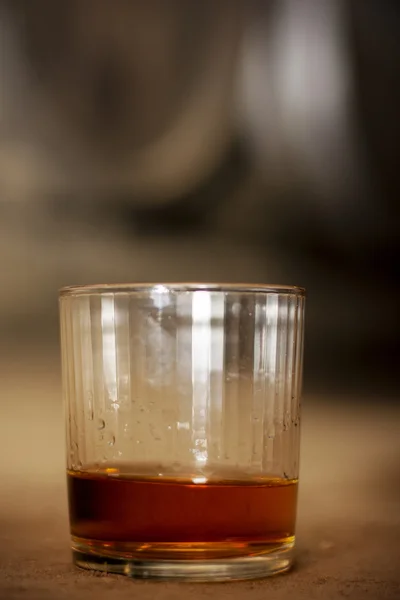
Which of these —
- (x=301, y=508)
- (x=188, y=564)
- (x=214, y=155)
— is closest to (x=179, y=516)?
(x=188, y=564)

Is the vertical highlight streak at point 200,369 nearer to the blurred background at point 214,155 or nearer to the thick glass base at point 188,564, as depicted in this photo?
the thick glass base at point 188,564

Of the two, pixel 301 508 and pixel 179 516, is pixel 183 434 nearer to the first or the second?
pixel 179 516

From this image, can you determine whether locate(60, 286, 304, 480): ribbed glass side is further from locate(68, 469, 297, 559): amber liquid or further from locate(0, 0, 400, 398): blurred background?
locate(0, 0, 400, 398): blurred background

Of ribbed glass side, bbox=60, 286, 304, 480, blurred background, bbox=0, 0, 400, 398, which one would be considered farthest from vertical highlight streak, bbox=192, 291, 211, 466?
blurred background, bbox=0, 0, 400, 398

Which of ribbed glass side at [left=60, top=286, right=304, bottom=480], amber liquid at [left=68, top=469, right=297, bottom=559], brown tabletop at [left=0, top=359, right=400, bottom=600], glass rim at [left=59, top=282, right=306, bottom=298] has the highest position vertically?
glass rim at [left=59, top=282, right=306, bottom=298]

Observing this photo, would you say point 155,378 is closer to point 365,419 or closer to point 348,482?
point 348,482

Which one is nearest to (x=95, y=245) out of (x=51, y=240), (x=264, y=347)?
(x=51, y=240)
